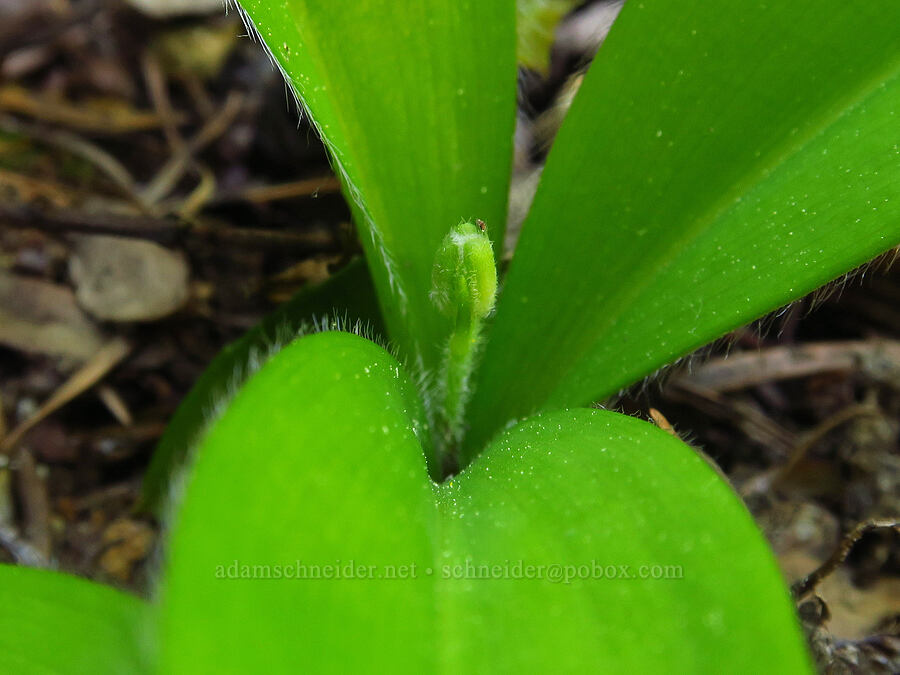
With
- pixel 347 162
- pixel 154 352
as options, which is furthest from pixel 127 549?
pixel 347 162

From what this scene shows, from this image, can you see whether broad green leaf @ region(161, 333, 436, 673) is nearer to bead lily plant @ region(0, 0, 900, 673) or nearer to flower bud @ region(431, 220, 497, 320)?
bead lily plant @ region(0, 0, 900, 673)

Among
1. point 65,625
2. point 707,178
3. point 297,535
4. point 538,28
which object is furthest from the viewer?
point 538,28

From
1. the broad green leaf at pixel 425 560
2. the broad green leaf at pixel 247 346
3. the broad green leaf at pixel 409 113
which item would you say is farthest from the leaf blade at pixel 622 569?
the broad green leaf at pixel 247 346

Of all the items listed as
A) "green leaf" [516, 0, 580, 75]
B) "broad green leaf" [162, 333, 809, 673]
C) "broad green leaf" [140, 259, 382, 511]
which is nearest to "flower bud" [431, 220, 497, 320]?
"broad green leaf" [162, 333, 809, 673]

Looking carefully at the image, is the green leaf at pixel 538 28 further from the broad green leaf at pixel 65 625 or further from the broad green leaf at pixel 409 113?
the broad green leaf at pixel 65 625

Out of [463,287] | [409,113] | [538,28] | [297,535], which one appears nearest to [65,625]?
[297,535]

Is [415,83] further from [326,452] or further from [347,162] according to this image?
[326,452]

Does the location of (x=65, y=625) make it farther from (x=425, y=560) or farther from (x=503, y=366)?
(x=503, y=366)
